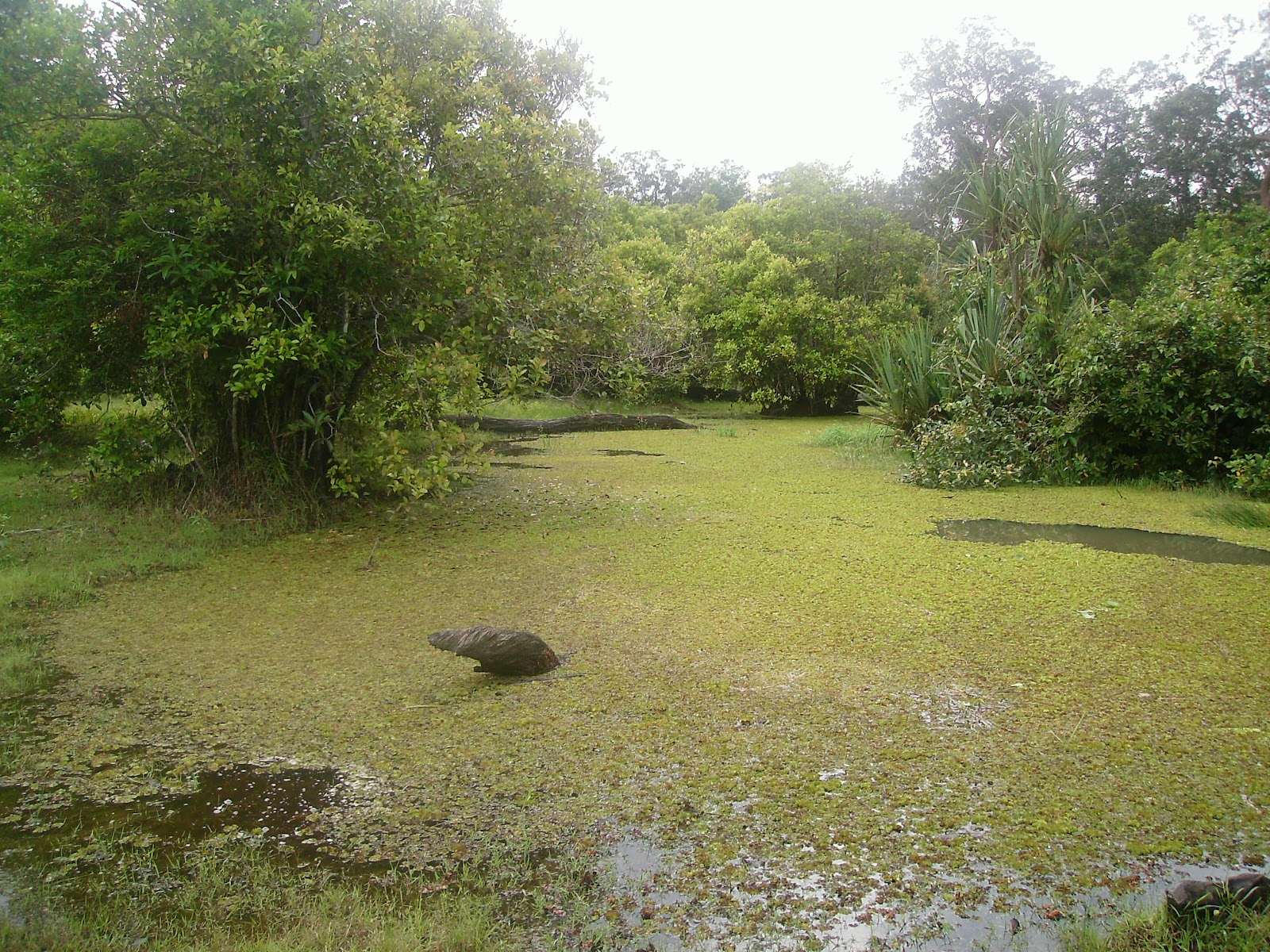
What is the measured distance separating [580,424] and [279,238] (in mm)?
8363

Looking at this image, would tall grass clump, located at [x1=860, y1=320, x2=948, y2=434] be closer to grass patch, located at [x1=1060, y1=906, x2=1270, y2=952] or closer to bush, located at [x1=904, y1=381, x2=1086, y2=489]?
bush, located at [x1=904, y1=381, x2=1086, y2=489]

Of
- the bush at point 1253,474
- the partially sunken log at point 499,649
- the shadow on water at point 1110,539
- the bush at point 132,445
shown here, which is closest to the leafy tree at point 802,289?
the bush at point 1253,474

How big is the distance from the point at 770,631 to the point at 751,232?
14497mm

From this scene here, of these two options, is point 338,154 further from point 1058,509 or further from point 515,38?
point 1058,509

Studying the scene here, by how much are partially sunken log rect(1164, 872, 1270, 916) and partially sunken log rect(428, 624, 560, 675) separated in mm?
2067

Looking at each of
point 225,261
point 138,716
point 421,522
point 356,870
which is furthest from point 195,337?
point 356,870

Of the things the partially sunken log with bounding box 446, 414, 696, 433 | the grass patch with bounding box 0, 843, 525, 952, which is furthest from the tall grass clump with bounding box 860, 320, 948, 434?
the grass patch with bounding box 0, 843, 525, 952

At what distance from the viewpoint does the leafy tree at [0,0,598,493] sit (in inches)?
200

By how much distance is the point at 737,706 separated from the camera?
9.87ft

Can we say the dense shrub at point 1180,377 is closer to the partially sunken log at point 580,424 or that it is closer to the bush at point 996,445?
the bush at point 996,445

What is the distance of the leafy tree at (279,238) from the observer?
507 centimetres

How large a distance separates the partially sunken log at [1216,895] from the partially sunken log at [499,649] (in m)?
2.07

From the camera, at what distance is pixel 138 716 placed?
3.00 meters

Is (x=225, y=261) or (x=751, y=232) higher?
(x=751, y=232)
